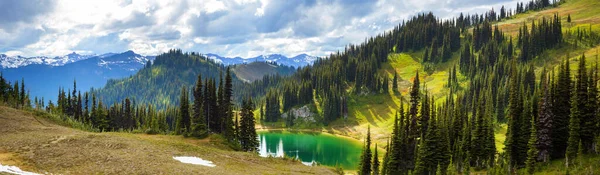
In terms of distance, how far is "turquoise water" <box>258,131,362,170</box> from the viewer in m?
109

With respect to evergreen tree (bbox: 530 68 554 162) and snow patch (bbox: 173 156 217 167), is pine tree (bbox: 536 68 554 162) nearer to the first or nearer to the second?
evergreen tree (bbox: 530 68 554 162)

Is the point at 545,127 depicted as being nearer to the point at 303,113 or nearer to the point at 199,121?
the point at 199,121

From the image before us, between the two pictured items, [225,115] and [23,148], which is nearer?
[23,148]

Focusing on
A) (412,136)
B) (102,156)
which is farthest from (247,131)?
(102,156)

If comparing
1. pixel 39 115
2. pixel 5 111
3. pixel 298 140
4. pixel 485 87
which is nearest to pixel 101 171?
pixel 5 111

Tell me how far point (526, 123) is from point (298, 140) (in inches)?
3873

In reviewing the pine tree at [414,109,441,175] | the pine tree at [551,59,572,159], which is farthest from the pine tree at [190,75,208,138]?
the pine tree at [551,59,572,159]

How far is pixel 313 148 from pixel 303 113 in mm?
61017

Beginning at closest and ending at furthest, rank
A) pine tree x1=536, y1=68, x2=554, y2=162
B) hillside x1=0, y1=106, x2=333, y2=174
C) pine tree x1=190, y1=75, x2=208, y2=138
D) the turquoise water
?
1. hillside x1=0, y1=106, x2=333, y2=174
2. pine tree x1=536, y1=68, x2=554, y2=162
3. pine tree x1=190, y1=75, x2=208, y2=138
4. the turquoise water

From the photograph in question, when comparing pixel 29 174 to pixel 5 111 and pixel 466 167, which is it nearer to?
pixel 5 111

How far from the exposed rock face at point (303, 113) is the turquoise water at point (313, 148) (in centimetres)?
1755

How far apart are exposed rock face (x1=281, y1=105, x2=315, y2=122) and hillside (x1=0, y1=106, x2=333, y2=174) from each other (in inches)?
5022

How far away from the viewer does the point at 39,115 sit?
73562 millimetres

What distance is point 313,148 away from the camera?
132m
